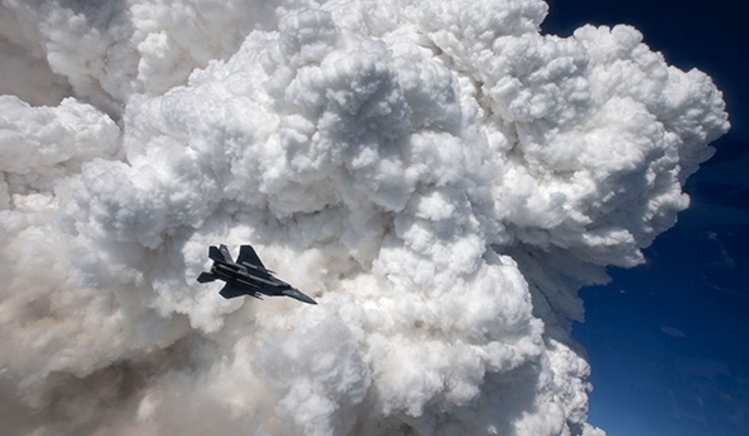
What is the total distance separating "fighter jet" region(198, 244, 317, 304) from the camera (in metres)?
16.3

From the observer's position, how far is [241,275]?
1647cm

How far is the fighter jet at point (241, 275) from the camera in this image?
16.3 meters

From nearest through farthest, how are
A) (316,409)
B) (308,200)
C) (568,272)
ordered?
1. (316,409)
2. (308,200)
3. (568,272)

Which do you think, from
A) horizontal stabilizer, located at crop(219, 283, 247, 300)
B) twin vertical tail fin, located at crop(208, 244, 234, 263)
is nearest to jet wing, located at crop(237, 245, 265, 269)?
twin vertical tail fin, located at crop(208, 244, 234, 263)

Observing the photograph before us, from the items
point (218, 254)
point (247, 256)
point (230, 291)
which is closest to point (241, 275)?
point (247, 256)

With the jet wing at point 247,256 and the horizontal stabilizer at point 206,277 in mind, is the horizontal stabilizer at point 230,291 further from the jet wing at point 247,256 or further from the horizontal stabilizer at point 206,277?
the jet wing at point 247,256

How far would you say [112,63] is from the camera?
3086 centimetres

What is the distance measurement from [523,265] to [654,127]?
1031cm

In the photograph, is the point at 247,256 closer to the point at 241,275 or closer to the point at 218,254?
the point at 241,275

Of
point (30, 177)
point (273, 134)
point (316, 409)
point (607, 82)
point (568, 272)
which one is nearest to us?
point (316, 409)

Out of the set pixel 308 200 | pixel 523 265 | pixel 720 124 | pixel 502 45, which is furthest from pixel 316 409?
pixel 720 124

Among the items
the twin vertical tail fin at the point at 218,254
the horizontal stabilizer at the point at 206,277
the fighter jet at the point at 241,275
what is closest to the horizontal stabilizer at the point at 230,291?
the fighter jet at the point at 241,275

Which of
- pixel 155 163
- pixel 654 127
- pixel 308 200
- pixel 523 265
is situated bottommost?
pixel 155 163

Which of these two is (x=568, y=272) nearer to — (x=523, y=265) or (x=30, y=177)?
(x=523, y=265)
